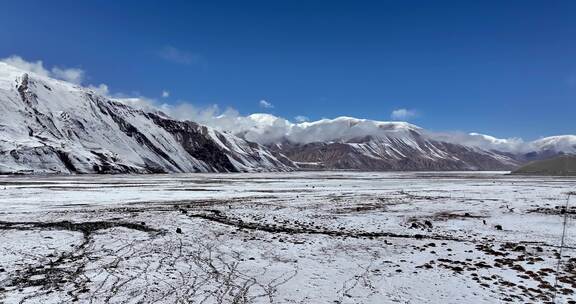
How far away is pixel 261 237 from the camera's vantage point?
75.3 feet

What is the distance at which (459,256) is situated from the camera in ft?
58.9

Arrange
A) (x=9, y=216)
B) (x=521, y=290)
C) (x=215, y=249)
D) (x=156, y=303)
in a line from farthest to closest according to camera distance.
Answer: (x=9, y=216)
(x=215, y=249)
(x=521, y=290)
(x=156, y=303)

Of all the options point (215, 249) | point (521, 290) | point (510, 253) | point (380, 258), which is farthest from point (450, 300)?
point (215, 249)

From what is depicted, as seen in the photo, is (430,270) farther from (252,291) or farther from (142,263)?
(142,263)

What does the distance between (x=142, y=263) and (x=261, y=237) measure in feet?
25.9

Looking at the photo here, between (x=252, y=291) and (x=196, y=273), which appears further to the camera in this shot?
(x=196, y=273)

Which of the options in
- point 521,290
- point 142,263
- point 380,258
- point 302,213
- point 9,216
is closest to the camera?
point 521,290

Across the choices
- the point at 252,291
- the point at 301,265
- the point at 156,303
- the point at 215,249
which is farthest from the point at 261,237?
the point at 156,303

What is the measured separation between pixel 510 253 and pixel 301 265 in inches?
388

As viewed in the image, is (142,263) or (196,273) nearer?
(196,273)

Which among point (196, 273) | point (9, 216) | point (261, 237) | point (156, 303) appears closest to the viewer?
point (156, 303)

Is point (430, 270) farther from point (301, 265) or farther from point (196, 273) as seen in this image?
point (196, 273)

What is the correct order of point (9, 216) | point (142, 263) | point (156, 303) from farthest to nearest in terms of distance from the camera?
1. point (9, 216)
2. point (142, 263)
3. point (156, 303)

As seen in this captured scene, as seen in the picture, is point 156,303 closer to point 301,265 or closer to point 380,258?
point 301,265
